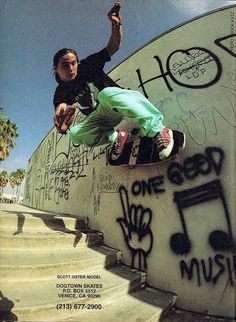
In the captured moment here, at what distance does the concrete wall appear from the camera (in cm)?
318

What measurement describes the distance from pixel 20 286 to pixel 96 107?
2273mm

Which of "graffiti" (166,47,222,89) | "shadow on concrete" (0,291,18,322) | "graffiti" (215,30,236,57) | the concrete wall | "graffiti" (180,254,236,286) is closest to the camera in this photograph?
"shadow on concrete" (0,291,18,322)

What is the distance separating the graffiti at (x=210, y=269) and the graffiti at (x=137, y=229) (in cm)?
57

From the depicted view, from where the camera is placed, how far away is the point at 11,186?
5088cm

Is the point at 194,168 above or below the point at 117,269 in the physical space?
→ above

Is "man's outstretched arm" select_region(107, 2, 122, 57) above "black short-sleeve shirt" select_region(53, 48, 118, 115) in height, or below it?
above

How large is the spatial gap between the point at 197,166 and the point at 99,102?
1.39 metres

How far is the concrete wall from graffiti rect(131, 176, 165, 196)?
13 millimetres

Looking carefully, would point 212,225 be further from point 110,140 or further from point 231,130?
point 110,140

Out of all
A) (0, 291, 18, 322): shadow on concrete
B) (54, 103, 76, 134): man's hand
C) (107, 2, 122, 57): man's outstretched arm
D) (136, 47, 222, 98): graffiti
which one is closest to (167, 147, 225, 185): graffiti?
(136, 47, 222, 98): graffiti

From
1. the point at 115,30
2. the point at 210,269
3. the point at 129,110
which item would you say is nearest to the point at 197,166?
the point at 129,110

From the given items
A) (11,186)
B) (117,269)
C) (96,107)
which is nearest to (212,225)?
(117,269)

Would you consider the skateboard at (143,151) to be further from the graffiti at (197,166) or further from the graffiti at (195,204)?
the graffiti at (195,204)

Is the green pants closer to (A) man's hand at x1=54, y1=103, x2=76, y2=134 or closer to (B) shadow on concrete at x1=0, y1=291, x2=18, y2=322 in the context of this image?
(A) man's hand at x1=54, y1=103, x2=76, y2=134
